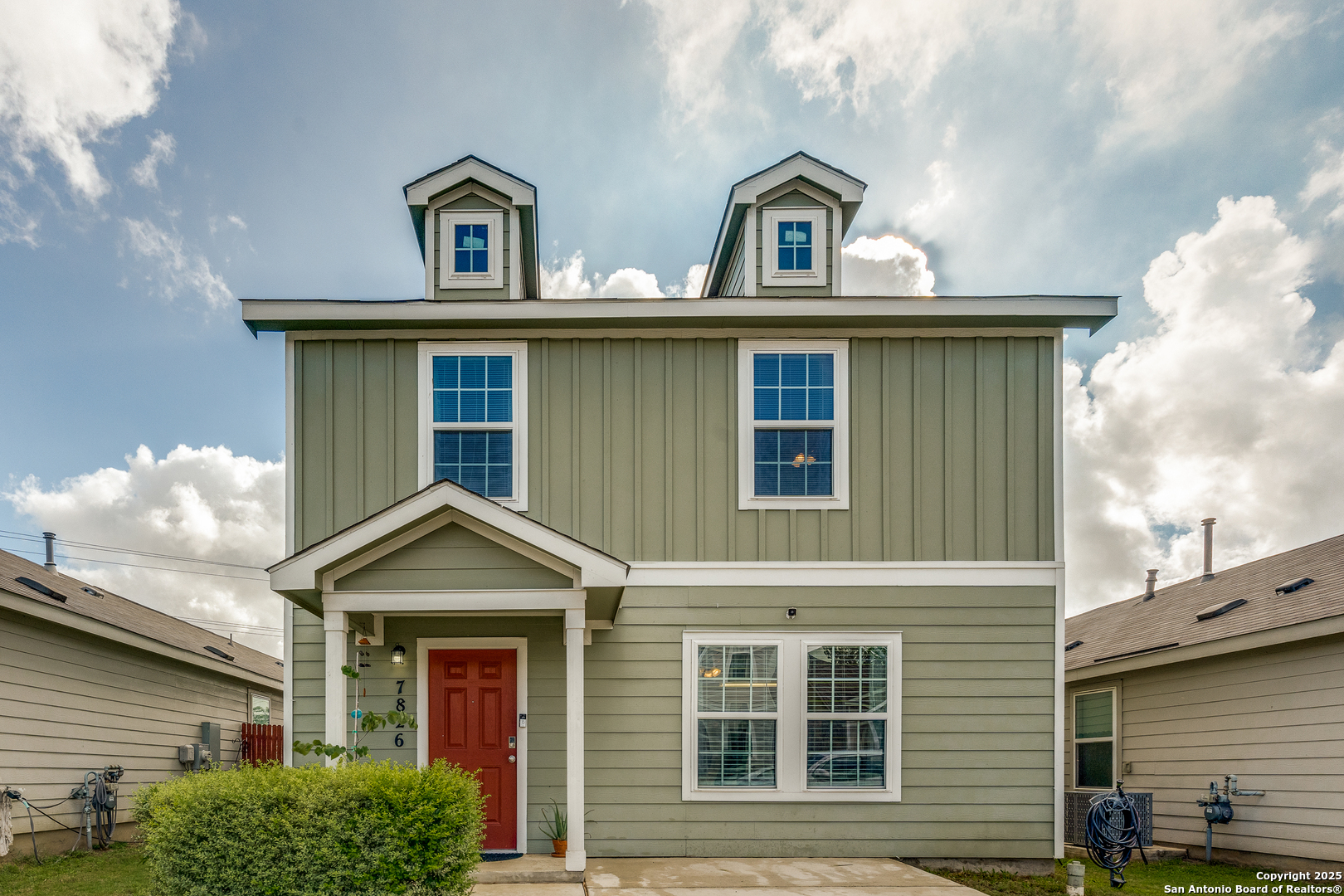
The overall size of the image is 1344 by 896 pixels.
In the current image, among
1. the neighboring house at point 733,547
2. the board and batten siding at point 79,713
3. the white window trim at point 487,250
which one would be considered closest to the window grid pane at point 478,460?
the neighboring house at point 733,547

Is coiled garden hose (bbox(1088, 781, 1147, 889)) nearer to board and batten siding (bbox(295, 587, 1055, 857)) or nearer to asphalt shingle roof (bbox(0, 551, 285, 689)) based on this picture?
board and batten siding (bbox(295, 587, 1055, 857))

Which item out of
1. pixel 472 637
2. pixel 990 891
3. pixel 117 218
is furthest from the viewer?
pixel 117 218

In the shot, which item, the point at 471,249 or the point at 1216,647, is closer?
the point at 471,249

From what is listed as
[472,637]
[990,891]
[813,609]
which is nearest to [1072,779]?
[990,891]

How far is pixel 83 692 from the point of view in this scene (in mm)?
8250

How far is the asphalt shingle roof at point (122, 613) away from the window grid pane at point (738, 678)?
6.56 metres

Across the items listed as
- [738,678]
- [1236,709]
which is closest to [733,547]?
[738,678]

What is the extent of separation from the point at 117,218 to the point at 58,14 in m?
6.74

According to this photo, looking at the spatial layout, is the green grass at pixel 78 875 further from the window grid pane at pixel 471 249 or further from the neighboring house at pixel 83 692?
the window grid pane at pixel 471 249

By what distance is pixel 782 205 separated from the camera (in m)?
7.75

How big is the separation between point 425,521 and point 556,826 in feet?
9.84

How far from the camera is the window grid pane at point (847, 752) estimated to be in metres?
6.72

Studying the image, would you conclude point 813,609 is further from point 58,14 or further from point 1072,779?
point 58,14

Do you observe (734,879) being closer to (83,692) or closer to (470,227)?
(470,227)
